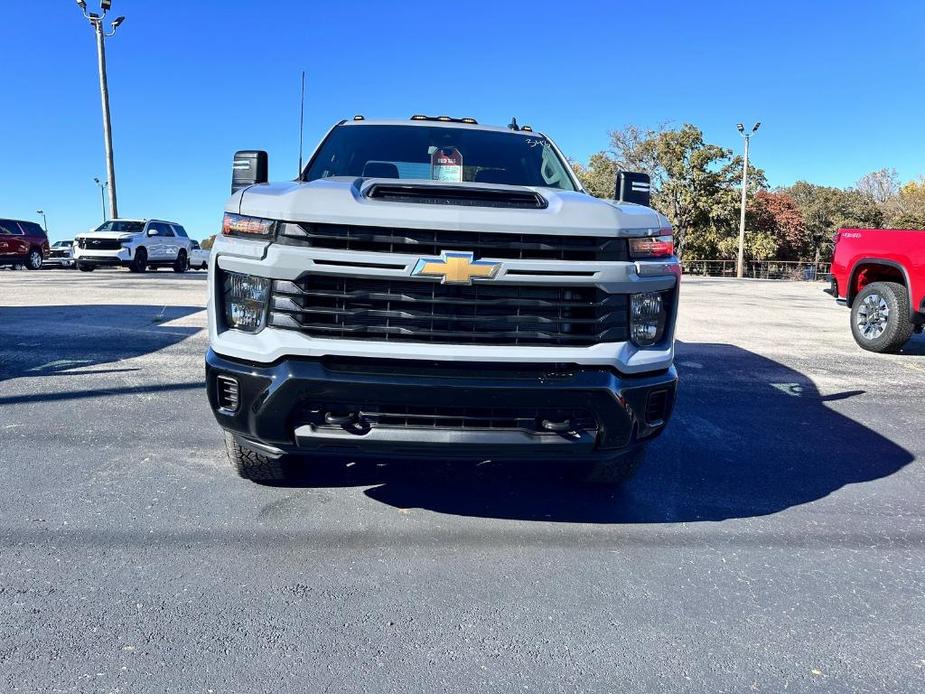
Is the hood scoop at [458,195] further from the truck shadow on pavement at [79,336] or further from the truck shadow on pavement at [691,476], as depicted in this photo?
the truck shadow on pavement at [79,336]

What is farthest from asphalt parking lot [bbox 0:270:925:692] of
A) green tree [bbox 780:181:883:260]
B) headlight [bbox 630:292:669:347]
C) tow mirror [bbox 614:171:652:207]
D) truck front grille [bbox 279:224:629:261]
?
green tree [bbox 780:181:883:260]

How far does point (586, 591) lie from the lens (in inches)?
107

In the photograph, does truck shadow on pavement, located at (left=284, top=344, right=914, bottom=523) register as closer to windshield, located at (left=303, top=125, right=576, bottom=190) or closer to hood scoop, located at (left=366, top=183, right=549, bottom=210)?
hood scoop, located at (left=366, top=183, right=549, bottom=210)

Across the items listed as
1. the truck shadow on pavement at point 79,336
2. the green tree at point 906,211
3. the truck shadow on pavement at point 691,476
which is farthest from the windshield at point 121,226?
the green tree at point 906,211

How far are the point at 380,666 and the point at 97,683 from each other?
854mm

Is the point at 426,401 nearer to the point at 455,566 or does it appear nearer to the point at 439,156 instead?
the point at 455,566

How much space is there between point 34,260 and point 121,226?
4432mm

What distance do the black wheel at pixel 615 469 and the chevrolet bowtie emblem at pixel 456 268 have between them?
118 cm

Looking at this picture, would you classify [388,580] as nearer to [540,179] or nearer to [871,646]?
[871,646]

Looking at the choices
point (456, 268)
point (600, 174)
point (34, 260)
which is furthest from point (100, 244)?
point (600, 174)

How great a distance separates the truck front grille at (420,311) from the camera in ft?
9.29

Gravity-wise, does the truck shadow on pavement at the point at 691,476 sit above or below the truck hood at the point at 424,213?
below

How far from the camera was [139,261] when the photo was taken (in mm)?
23297

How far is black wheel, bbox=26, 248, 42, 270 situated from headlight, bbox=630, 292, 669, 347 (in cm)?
2694
